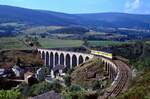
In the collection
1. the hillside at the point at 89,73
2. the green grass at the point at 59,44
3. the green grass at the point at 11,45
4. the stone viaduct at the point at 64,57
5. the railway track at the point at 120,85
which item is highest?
the railway track at the point at 120,85

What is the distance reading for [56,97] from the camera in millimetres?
33531

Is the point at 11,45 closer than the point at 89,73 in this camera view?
No

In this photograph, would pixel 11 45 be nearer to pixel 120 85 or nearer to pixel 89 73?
pixel 89 73

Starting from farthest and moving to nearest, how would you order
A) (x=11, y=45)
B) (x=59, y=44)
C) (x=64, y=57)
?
(x=59, y=44) < (x=11, y=45) < (x=64, y=57)

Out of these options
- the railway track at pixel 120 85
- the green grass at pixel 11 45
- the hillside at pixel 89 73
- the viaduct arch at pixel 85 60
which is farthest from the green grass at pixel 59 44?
the railway track at pixel 120 85

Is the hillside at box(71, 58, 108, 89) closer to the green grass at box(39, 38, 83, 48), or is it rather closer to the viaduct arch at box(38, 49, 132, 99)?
the viaduct arch at box(38, 49, 132, 99)

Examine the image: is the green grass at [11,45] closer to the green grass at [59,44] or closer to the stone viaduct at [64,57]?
the green grass at [59,44]

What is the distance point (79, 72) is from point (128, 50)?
4980cm

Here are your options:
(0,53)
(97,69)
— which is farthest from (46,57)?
(97,69)

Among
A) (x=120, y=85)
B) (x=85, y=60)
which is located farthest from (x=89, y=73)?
(x=120, y=85)

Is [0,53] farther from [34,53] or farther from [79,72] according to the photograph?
[79,72]

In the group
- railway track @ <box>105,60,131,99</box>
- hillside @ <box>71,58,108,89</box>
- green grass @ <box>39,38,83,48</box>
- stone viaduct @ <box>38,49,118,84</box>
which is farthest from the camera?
green grass @ <box>39,38,83,48</box>

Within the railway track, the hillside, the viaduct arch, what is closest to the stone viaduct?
the viaduct arch

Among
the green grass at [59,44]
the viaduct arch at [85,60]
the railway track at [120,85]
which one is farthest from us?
the green grass at [59,44]
